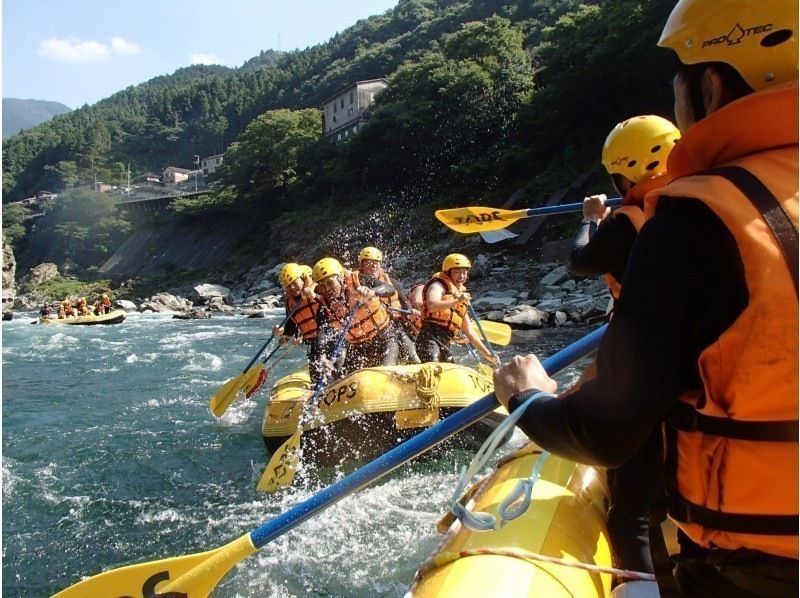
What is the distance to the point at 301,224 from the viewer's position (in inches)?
1524

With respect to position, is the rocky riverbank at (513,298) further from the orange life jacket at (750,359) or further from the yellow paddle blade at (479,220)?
the orange life jacket at (750,359)

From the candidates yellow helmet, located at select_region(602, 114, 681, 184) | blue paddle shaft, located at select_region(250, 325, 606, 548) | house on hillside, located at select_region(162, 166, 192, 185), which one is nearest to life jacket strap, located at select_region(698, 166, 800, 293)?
blue paddle shaft, located at select_region(250, 325, 606, 548)

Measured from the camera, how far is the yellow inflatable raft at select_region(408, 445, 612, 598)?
2082 millimetres

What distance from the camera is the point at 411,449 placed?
222cm

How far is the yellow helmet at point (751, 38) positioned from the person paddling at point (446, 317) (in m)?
5.49

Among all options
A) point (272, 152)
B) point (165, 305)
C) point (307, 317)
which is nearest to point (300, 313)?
point (307, 317)

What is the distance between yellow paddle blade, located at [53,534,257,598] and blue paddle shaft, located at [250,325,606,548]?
11 cm

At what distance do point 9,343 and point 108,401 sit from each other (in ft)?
38.6

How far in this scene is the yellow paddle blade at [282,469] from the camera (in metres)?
5.15

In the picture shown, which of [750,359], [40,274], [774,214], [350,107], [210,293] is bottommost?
[210,293]

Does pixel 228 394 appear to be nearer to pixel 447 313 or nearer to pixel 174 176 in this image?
pixel 447 313

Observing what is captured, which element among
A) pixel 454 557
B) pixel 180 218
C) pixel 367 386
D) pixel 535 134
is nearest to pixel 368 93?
pixel 180 218

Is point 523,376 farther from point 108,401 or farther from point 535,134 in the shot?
point 535,134

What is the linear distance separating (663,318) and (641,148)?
5.79 feet
